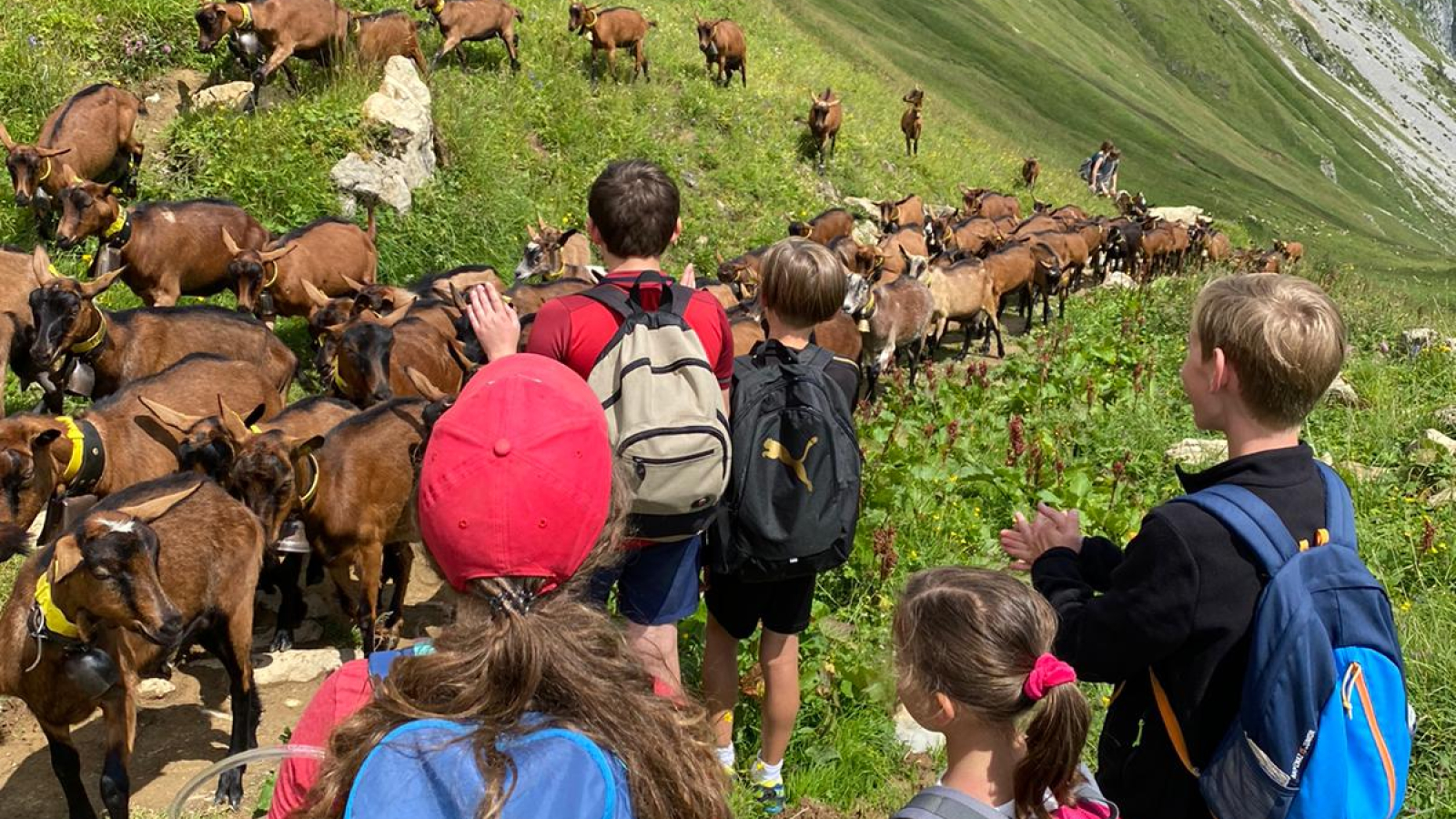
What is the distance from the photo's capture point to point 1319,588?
261cm

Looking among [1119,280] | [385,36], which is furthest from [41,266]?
[1119,280]

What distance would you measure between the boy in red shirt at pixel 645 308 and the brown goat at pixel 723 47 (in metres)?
19.1

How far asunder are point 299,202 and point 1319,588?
12346 mm

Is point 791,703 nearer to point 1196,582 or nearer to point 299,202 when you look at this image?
point 1196,582

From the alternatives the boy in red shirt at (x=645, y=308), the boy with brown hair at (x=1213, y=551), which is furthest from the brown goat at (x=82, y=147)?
the boy with brown hair at (x=1213, y=551)

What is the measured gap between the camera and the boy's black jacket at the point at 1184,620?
106 inches

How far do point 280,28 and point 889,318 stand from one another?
342 inches

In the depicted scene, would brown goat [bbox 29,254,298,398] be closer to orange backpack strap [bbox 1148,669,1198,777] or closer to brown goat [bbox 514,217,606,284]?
brown goat [bbox 514,217,606,284]

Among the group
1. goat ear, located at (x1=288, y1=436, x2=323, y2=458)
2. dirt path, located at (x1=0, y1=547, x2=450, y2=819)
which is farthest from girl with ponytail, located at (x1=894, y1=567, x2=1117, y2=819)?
goat ear, located at (x1=288, y1=436, x2=323, y2=458)

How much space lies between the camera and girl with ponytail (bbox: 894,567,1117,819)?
2570 mm

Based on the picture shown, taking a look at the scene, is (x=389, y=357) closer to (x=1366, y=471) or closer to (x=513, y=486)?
(x=513, y=486)

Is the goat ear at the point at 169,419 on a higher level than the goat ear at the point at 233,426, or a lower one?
lower

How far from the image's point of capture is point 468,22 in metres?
17.6

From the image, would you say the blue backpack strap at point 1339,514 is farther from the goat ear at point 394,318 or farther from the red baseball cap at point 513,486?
the goat ear at point 394,318
